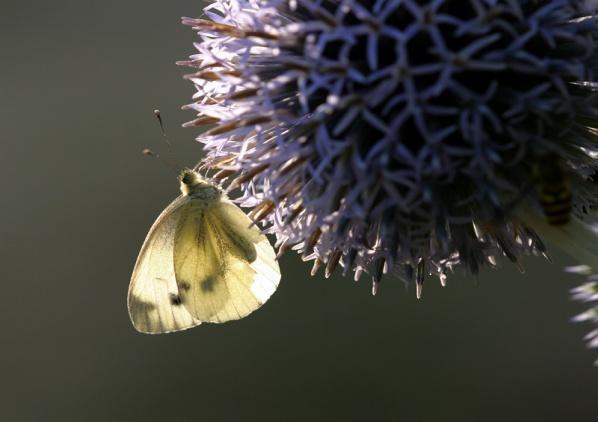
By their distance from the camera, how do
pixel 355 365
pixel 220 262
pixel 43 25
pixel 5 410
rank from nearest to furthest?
pixel 220 262, pixel 355 365, pixel 5 410, pixel 43 25

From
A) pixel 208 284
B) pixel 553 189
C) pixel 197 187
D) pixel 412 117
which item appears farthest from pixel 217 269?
pixel 553 189

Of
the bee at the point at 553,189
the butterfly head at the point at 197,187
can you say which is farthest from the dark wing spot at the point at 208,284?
the bee at the point at 553,189

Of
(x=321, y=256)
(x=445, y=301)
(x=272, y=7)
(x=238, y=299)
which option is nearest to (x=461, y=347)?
(x=445, y=301)

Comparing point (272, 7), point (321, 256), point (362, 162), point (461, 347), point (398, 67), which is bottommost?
point (461, 347)

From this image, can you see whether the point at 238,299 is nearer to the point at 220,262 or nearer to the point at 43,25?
the point at 220,262

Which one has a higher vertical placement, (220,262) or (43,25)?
(43,25)

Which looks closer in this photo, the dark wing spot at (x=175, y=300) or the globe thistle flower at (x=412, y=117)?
the globe thistle flower at (x=412, y=117)

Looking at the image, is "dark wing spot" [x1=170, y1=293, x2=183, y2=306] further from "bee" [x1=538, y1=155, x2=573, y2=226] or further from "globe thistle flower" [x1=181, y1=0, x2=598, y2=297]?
"bee" [x1=538, y1=155, x2=573, y2=226]

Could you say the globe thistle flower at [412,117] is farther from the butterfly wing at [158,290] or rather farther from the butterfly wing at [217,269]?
the butterfly wing at [158,290]
